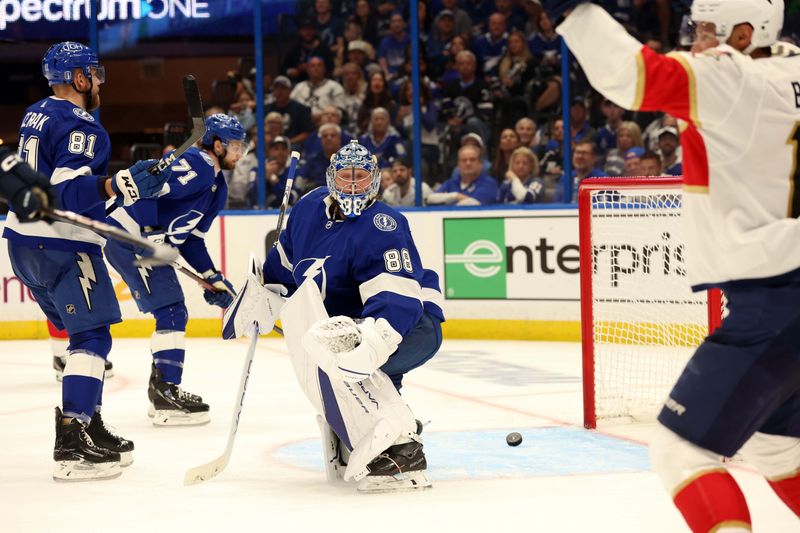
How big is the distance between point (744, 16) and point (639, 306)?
352 cm

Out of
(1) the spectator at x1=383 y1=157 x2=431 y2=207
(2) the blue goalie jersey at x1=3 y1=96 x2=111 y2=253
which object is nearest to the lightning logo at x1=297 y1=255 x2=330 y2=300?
(2) the blue goalie jersey at x1=3 y1=96 x2=111 y2=253

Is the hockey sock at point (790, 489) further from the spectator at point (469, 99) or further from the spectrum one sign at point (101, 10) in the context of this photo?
the spectrum one sign at point (101, 10)

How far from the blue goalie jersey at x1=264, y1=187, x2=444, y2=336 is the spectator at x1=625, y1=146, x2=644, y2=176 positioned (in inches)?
157

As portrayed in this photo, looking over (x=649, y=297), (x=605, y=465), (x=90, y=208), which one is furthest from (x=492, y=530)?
(x=649, y=297)

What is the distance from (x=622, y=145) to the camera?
25.0ft

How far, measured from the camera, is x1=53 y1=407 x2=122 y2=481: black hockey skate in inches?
143

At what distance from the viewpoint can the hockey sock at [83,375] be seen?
363cm

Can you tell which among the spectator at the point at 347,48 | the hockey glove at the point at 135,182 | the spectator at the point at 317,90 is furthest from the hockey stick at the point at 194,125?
the spectator at the point at 347,48

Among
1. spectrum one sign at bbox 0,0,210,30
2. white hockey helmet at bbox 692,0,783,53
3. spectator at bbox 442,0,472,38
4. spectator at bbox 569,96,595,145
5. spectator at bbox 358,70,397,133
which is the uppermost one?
spectrum one sign at bbox 0,0,210,30

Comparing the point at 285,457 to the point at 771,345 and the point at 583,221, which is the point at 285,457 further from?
the point at 771,345

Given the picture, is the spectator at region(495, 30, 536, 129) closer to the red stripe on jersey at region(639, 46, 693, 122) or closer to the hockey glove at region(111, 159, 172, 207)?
Result: the hockey glove at region(111, 159, 172, 207)

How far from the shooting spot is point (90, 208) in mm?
3705

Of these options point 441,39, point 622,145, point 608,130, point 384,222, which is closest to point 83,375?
point 384,222

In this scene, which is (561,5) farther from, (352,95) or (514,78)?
(352,95)
